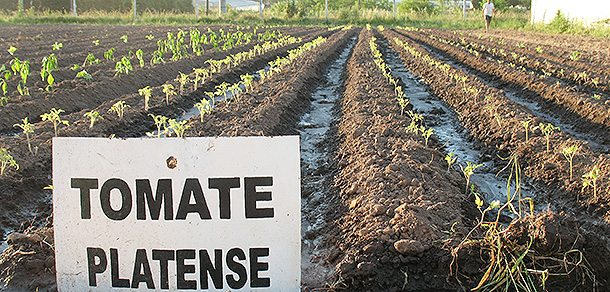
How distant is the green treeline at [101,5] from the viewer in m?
41.8

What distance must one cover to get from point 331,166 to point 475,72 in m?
7.20

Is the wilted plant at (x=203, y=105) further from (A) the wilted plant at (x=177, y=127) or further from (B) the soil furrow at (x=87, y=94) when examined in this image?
(B) the soil furrow at (x=87, y=94)

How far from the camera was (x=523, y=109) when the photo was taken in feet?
22.4

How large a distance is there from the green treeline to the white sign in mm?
39578

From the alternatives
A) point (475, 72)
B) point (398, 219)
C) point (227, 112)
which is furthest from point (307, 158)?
point (475, 72)

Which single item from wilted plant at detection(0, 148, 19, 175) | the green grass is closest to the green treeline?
the green grass

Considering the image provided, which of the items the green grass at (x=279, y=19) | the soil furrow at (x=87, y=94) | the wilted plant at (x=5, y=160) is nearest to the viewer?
the wilted plant at (x=5, y=160)

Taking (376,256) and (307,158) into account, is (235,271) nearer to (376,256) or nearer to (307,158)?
(376,256)

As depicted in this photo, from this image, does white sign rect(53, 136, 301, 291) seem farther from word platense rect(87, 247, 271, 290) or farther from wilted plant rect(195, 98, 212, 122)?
wilted plant rect(195, 98, 212, 122)

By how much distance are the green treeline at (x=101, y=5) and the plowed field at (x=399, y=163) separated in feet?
112

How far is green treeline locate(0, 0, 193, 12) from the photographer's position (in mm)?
41750

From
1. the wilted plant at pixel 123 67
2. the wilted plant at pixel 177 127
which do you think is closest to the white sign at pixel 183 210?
the wilted plant at pixel 177 127

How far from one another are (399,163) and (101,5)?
47.5m

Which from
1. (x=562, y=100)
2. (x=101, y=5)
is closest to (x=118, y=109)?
(x=562, y=100)
